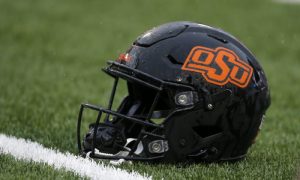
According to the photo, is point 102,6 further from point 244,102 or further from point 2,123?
point 244,102

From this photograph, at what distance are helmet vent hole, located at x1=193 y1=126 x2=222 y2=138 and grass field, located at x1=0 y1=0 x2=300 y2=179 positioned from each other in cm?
19

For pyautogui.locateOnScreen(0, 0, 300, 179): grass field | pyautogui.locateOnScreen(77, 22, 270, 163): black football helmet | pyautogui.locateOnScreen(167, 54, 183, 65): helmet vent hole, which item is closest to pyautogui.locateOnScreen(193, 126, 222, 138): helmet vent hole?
pyautogui.locateOnScreen(77, 22, 270, 163): black football helmet

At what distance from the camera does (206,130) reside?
3.74 m

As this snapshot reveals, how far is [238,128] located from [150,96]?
63cm

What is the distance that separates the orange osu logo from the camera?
3.60 meters

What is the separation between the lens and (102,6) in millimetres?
14234

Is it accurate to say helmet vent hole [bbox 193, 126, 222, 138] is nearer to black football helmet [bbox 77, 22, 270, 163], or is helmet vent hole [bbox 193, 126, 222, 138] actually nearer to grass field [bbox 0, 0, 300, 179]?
black football helmet [bbox 77, 22, 270, 163]

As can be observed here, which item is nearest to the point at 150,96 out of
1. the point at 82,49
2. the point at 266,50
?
the point at 82,49

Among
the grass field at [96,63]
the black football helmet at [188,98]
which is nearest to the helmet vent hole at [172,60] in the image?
the black football helmet at [188,98]

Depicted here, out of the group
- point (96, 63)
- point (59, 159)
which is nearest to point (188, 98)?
point (59, 159)

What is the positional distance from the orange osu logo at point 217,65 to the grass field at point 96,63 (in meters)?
0.54

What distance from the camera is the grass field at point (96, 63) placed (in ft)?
12.7

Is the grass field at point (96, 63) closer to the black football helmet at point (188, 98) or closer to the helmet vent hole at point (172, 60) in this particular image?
the black football helmet at point (188, 98)

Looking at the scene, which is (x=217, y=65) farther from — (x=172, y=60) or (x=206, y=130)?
(x=206, y=130)
